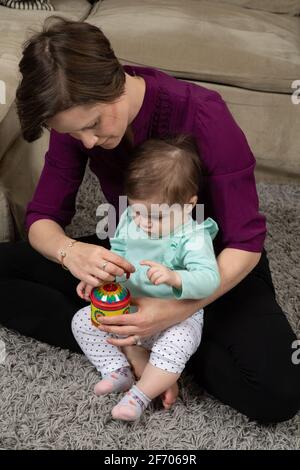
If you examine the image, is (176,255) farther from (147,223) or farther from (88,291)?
(88,291)

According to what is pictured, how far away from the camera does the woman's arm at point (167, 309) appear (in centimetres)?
106

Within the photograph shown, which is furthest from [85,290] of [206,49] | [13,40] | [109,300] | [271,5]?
[271,5]

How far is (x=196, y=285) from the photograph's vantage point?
1015mm

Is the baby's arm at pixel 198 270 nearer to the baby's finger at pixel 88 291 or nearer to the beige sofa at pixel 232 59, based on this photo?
the baby's finger at pixel 88 291

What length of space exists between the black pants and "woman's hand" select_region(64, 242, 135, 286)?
0.20 metres

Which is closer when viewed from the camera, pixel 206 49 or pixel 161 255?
pixel 161 255

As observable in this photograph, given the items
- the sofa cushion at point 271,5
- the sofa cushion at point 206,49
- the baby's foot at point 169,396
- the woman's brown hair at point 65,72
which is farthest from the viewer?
the sofa cushion at point 271,5

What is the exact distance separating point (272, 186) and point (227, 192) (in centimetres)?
102

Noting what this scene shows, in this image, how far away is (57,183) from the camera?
126cm

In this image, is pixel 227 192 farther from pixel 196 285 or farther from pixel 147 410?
pixel 147 410

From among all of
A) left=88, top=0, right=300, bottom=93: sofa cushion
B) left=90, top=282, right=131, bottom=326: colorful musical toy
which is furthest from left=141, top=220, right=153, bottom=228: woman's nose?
left=88, top=0, right=300, bottom=93: sofa cushion

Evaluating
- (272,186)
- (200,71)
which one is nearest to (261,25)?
(200,71)

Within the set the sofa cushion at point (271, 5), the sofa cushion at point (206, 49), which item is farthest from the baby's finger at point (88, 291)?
the sofa cushion at point (271, 5)

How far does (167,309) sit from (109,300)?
0.35 ft
